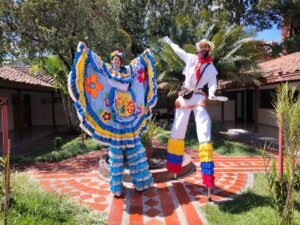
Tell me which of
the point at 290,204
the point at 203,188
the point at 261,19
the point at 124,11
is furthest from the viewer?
the point at 261,19

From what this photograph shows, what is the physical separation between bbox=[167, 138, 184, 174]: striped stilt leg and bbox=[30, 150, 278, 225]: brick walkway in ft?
1.25

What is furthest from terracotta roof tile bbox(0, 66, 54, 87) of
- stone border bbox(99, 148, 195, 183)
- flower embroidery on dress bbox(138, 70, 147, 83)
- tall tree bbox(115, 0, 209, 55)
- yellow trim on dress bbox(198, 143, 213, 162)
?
yellow trim on dress bbox(198, 143, 213, 162)

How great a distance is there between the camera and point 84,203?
4.27 m

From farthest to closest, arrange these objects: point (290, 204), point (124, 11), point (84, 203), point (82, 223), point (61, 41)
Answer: point (124, 11), point (61, 41), point (84, 203), point (82, 223), point (290, 204)

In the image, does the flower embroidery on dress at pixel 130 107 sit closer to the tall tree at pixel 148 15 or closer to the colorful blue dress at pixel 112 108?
the colorful blue dress at pixel 112 108

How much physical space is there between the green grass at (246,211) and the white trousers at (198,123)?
3.29 ft

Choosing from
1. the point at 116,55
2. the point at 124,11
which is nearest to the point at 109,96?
the point at 116,55

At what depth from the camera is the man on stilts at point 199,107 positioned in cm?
414

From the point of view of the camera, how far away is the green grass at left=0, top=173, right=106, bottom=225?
3.28m

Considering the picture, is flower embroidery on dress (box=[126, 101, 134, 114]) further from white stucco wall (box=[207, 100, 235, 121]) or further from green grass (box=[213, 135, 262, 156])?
white stucco wall (box=[207, 100, 235, 121])

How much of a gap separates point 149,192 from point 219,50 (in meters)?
6.43

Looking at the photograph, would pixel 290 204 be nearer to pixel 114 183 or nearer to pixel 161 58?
pixel 114 183

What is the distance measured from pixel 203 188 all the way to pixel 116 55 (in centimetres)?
270

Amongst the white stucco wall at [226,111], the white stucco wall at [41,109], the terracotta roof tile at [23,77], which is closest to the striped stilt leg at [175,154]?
the terracotta roof tile at [23,77]
